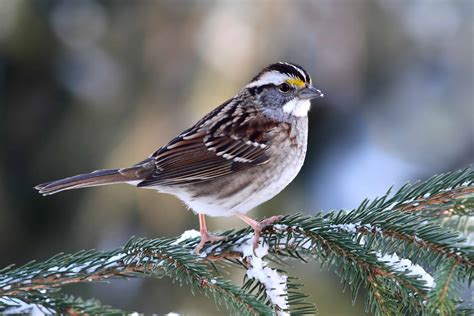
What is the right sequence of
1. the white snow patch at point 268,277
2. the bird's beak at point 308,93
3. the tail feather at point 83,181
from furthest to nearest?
the bird's beak at point 308,93 < the tail feather at point 83,181 < the white snow patch at point 268,277

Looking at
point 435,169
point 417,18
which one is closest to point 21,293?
point 435,169

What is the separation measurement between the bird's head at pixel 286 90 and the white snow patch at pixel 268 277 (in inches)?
54.9

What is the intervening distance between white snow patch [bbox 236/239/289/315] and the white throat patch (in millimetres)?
1366

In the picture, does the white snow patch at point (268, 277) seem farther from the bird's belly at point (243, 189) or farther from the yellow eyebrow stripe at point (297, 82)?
the yellow eyebrow stripe at point (297, 82)

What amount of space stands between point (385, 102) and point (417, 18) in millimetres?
938

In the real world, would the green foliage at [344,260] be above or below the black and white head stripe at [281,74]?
below

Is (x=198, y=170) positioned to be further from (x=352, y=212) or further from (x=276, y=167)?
(x=352, y=212)

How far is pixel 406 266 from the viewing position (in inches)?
97.6

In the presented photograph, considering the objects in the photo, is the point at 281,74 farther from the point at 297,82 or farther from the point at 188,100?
the point at 188,100

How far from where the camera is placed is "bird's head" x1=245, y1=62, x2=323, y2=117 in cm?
410

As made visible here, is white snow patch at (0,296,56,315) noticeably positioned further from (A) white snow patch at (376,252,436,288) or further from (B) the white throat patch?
(B) the white throat patch

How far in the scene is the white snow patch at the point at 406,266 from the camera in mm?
2430

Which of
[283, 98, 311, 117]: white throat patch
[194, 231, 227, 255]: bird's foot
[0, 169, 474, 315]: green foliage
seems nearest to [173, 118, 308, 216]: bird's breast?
[283, 98, 311, 117]: white throat patch

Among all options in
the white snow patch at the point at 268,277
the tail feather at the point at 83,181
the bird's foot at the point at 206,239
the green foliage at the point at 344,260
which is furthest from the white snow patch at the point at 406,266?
the tail feather at the point at 83,181
